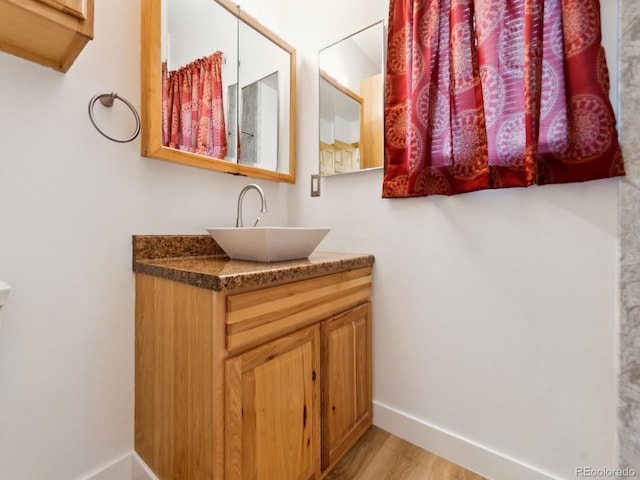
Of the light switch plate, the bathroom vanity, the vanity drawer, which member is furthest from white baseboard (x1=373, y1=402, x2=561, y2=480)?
the light switch plate

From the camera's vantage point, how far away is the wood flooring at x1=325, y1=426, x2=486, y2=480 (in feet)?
3.86

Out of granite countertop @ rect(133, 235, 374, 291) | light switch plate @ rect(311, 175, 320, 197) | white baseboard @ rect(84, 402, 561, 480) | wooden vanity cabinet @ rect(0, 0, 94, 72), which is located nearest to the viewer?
wooden vanity cabinet @ rect(0, 0, 94, 72)

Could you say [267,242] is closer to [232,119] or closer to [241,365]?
[241,365]

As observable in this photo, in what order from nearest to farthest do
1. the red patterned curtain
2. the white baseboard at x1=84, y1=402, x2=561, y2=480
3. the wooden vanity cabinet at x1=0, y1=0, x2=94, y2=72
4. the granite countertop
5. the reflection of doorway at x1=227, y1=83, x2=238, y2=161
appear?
the wooden vanity cabinet at x1=0, y1=0, x2=94, y2=72 → the granite countertop → the white baseboard at x1=84, y1=402, x2=561, y2=480 → the red patterned curtain → the reflection of doorway at x1=227, y1=83, x2=238, y2=161

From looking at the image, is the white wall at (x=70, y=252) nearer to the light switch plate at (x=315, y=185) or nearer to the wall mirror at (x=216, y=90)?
the wall mirror at (x=216, y=90)

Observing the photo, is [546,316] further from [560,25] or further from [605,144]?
[560,25]

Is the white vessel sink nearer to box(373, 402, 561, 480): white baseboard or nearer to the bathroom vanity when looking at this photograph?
the bathroom vanity

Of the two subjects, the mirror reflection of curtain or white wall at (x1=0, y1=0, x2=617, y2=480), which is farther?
the mirror reflection of curtain

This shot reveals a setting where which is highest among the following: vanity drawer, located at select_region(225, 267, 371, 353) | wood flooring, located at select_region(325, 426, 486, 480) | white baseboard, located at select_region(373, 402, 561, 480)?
vanity drawer, located at select_region(225, 267, 371, 353)

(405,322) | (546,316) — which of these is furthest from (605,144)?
(405,322)

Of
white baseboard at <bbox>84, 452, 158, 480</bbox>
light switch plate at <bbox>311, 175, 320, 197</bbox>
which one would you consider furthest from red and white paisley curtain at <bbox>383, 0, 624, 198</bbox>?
white baseboard at <bbox>84, 452, 158, 480</bbox>

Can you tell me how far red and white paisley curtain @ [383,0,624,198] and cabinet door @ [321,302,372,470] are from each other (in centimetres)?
63

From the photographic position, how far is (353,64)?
1.52 meters

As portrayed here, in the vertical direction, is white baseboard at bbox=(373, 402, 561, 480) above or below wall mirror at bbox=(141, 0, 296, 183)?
below
